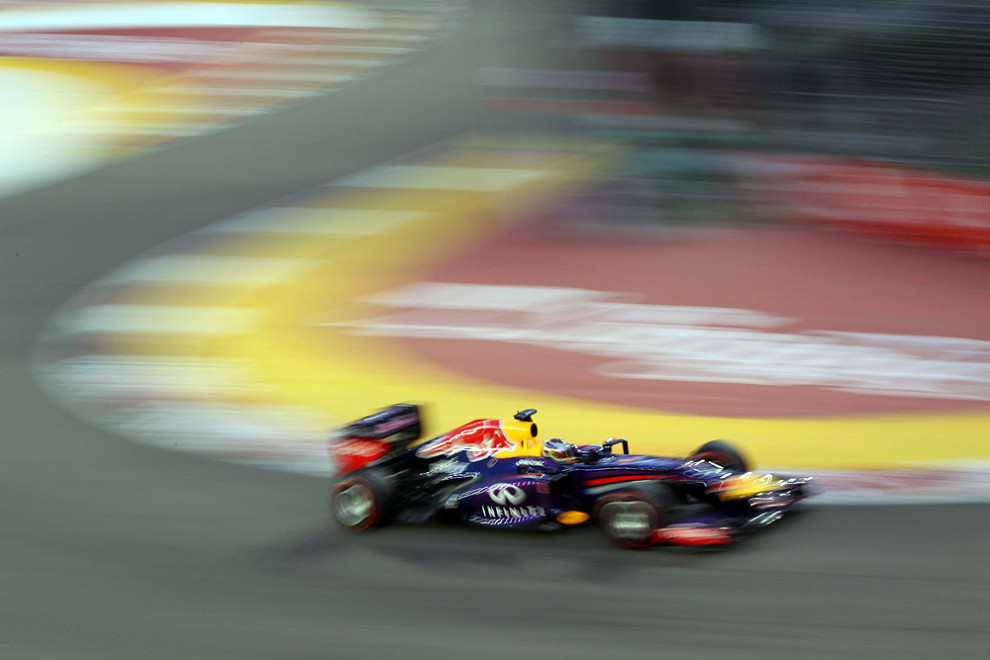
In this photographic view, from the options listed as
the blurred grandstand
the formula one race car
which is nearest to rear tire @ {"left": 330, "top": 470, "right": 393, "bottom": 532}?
the formula one race car

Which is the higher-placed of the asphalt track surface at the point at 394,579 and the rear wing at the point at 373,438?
the rear wing at the point at 373,438

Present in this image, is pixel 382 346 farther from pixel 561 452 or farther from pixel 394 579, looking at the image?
pixel 394 579

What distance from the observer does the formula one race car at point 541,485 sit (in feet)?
20.9

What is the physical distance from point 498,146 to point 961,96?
541 cm

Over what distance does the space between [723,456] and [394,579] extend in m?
1.82

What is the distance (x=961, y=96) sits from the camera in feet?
37.3

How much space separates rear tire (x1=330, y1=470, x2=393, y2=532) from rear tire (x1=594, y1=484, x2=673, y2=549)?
109 centimetres

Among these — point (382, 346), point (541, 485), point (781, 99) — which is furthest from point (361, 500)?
point (781, 99)

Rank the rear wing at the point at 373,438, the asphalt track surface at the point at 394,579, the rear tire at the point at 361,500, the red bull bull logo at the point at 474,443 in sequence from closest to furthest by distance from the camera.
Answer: the asphalt track surface at the point at 394,579 < the rear tire at the point at 361,500 < the red bull bull logo at the point at 474,443 < the rear wing at the point at 373,438

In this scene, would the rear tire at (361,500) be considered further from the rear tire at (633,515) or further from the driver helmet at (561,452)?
the rear tire at (633,515)

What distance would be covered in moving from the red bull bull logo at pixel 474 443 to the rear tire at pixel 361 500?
0.31m

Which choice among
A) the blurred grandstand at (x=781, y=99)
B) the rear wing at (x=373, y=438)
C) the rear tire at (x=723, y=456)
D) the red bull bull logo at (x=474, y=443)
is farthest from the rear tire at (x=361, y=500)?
the blurred grandstand at (x=781, y=99)

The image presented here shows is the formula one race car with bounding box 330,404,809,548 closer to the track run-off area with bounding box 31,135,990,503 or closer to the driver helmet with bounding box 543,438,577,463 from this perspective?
the driver helmet with bounding box 543,438,577,463

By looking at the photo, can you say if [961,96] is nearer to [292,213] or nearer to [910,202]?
[910,202]
